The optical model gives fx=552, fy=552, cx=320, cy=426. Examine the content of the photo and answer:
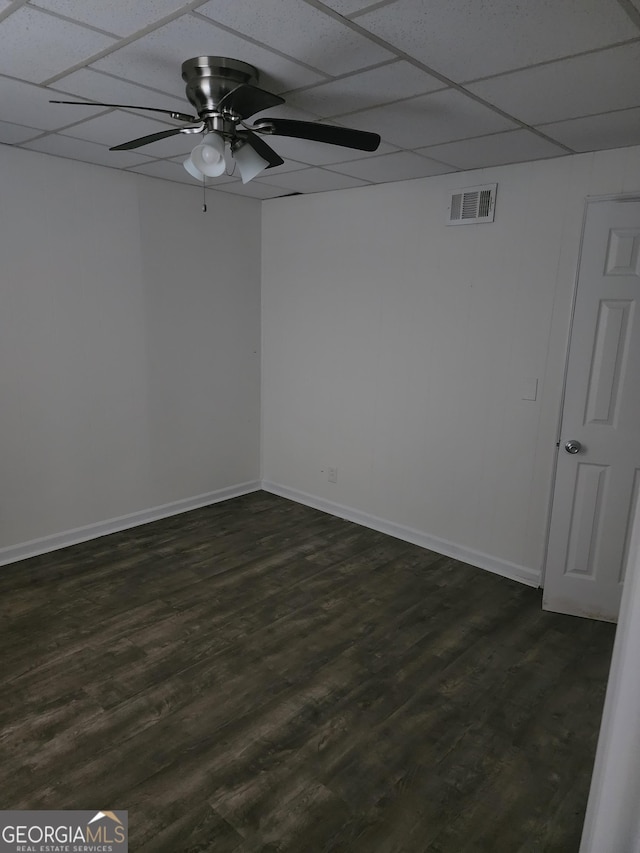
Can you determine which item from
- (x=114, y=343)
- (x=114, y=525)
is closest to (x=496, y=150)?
(x=114, y=343)

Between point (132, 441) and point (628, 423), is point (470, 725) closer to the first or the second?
point (628, 423)

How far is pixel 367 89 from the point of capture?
90.2 inches

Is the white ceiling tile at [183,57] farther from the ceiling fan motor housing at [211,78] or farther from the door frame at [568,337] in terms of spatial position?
the door frame at [568,337]

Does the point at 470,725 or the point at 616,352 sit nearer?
the point at 470,725

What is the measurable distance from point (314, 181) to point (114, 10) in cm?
236

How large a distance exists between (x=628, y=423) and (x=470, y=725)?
1787 mm

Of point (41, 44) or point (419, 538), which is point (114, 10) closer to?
point (41, 44)

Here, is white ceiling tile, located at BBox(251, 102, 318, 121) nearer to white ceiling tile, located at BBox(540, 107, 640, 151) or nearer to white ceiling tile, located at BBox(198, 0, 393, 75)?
white ceiling tile, located at BBox(198, 0, 393, 75)

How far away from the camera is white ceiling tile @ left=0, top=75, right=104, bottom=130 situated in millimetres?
2418

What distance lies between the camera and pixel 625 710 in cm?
84

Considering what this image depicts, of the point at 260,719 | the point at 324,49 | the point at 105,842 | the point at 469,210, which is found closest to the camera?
the point at 105,842

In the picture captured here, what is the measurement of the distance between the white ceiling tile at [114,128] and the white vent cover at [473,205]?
1837mm

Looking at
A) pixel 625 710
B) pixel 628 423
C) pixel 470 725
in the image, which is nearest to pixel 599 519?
pixel 628 423

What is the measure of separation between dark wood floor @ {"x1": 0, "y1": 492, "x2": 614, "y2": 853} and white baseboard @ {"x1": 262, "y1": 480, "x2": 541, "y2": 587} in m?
0.10
